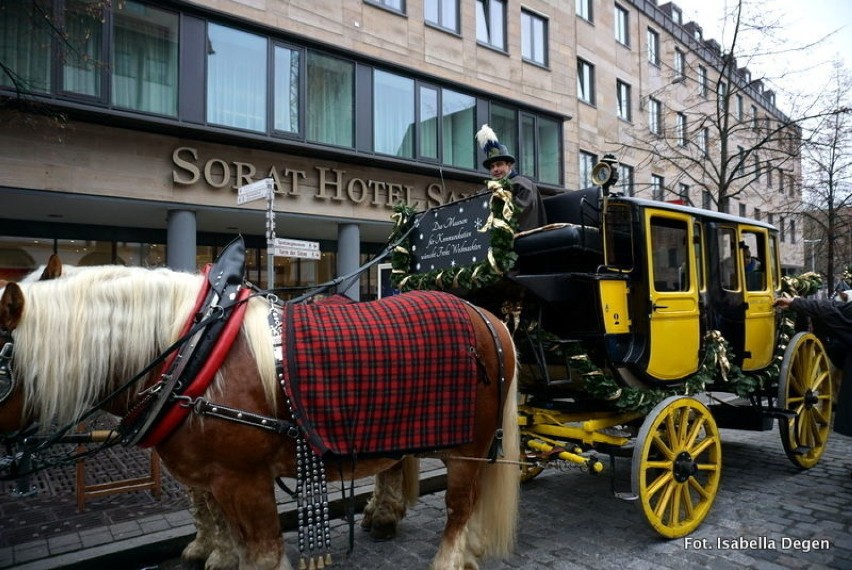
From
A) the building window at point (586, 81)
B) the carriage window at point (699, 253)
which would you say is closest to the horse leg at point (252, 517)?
the carriage window at point (699, 253)

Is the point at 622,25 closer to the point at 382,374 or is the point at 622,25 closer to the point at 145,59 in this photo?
the point at 145,59

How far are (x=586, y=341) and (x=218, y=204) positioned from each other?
8662 millimetres

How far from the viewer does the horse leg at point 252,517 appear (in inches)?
97.0

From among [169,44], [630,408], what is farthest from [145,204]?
[630,408]

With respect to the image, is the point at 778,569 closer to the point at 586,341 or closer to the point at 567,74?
the point at 586,341

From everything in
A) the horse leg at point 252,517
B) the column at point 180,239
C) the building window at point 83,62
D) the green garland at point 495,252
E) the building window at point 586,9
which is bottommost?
the horse leg at point 252,517

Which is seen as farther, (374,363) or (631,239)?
(631,239)

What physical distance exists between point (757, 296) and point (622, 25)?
19302mm

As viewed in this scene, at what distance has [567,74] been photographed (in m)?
17.8

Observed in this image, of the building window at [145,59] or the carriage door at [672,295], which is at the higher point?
the building window at [145,59]

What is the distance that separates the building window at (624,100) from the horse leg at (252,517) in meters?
21.1

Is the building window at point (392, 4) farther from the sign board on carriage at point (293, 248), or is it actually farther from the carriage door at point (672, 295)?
the carriage door at point (672, 295)

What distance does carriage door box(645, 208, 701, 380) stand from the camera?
13.5 feet

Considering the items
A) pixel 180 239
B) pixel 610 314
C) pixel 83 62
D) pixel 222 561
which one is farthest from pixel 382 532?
pixel 83 62
